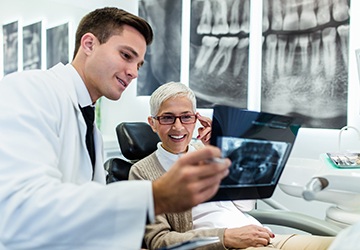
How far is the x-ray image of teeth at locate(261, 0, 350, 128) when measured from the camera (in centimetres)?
241

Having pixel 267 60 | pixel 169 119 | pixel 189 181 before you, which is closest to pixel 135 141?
pixel 169 119

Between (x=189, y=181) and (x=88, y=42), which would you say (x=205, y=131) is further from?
(x=189, y=181)

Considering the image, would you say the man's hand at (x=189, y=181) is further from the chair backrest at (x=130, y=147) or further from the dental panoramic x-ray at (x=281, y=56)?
the dental panoramic x-ray at (x=281, y=56)

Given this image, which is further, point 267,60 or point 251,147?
point 267,60

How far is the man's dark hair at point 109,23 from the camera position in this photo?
1.23 meters

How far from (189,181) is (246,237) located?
760 mm

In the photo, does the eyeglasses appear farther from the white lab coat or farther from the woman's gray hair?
the white lab coat

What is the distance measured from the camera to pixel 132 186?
0.74 m

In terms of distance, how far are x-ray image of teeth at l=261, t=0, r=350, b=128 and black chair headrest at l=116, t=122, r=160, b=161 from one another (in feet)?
3.42

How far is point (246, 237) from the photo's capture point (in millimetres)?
1330

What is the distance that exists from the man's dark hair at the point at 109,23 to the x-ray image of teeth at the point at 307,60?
1.59 meters

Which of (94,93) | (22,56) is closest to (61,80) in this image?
(94,93)

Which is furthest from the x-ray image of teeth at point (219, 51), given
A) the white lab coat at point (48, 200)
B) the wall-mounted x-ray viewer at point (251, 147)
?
the white lab coat at point (48, 200)

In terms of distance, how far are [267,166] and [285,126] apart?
4.7 inches
